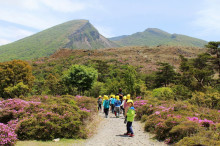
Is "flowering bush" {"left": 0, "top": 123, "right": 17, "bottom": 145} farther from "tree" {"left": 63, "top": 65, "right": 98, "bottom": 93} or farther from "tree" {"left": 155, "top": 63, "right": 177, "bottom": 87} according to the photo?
"tree" {"left": 155, "top": 63, "right": 177, "bottom": 87}

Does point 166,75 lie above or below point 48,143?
above

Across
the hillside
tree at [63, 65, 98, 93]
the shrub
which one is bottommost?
the shrub

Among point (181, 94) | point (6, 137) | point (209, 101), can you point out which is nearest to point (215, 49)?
point (181, 94)

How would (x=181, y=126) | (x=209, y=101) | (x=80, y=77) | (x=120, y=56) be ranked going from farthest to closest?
(x=120, y=56) < (x=80, y=77) < (x=209, y=101) < (x=181, y=126)

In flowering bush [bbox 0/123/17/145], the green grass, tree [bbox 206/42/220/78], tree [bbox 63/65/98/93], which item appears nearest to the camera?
flowering bush [bbox 0/123/17/145]

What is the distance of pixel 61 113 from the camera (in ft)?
28.0

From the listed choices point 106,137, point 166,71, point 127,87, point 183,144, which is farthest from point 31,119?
point 166,71

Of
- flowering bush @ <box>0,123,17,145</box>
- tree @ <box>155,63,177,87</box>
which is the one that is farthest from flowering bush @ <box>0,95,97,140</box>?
tree @ <box>155,63,177,87</box>

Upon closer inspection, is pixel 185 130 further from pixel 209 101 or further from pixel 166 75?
pixel 166 75

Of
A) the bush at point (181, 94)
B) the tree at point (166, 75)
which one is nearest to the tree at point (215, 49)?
the tree at point (166, 75)

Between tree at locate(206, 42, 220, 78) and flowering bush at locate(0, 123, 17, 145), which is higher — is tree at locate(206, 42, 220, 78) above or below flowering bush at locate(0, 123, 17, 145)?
above

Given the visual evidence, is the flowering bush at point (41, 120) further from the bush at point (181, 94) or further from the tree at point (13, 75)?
the tree at point (13, 75)

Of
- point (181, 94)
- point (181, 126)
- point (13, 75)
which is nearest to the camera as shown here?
point (181, 126)

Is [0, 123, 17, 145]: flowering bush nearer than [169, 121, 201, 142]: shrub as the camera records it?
Yes
